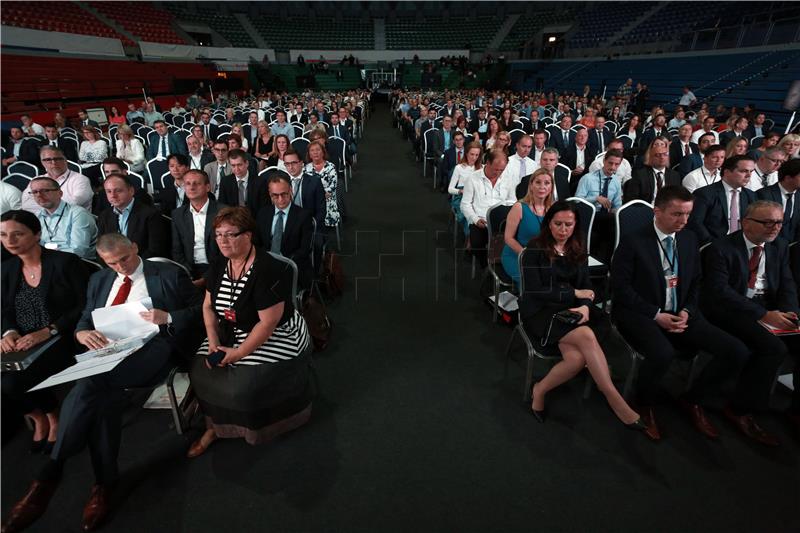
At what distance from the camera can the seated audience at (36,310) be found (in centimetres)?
214

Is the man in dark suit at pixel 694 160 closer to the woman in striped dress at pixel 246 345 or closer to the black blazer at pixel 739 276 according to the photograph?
the black blazer at pixel 739 276

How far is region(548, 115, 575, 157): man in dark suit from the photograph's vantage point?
6409mm

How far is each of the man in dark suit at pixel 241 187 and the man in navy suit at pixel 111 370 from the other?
5.70 ft

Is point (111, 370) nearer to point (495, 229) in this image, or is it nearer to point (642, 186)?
point (495, 229)

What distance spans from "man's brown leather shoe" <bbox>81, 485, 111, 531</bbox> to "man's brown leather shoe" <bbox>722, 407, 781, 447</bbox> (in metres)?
3.48

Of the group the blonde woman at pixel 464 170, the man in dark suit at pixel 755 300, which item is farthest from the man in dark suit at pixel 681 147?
the man in dark suit at pixel 755 300

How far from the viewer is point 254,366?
2117 mm

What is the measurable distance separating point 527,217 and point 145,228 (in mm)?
3012

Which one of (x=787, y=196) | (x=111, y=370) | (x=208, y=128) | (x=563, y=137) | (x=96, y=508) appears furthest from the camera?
(x=208, y=128)

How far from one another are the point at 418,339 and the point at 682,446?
184 centimetres

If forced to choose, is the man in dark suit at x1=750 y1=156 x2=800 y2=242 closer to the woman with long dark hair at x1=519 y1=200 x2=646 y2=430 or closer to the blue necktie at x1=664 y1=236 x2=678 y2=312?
the blue necktie at x1=664 y1=236 x2=678 y2=312

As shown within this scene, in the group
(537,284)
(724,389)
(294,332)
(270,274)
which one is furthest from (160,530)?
(724,389)

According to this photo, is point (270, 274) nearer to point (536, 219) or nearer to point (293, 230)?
point (293, 230)

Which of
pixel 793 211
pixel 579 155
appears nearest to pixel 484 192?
pixel 793 211
